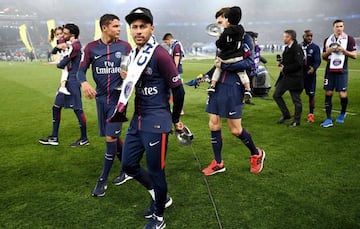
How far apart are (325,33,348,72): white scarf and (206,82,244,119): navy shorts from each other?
12.0ft

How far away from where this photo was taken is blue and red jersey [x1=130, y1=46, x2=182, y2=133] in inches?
118

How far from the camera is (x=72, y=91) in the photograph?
6207 mm

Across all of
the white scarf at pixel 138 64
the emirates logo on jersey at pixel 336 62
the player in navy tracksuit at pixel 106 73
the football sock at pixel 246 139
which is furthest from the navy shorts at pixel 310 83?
the white scarf at pixel 138 64

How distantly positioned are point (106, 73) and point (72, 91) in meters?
2.13

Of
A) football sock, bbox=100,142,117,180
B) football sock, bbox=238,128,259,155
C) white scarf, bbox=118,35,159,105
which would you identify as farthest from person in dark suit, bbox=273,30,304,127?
white scarf, bbox=118,35,159,105

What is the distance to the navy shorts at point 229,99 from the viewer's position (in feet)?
15.1

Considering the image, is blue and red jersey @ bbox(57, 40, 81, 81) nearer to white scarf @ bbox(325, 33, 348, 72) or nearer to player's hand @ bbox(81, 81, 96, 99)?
player's hand @ bbox(81, 81, 96, 99)

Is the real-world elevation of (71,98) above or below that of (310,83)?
above

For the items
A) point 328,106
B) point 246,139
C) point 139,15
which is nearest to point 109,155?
point 246,139

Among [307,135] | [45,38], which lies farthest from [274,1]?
[307,135]

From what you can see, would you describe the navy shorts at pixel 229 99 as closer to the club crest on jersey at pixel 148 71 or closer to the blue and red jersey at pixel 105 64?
the blue and red jersey at pixel 105 64

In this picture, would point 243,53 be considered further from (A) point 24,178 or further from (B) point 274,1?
(B) point 274,1

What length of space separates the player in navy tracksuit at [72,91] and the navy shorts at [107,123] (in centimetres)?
172

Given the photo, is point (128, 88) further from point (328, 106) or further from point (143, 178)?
point (328, 106)
